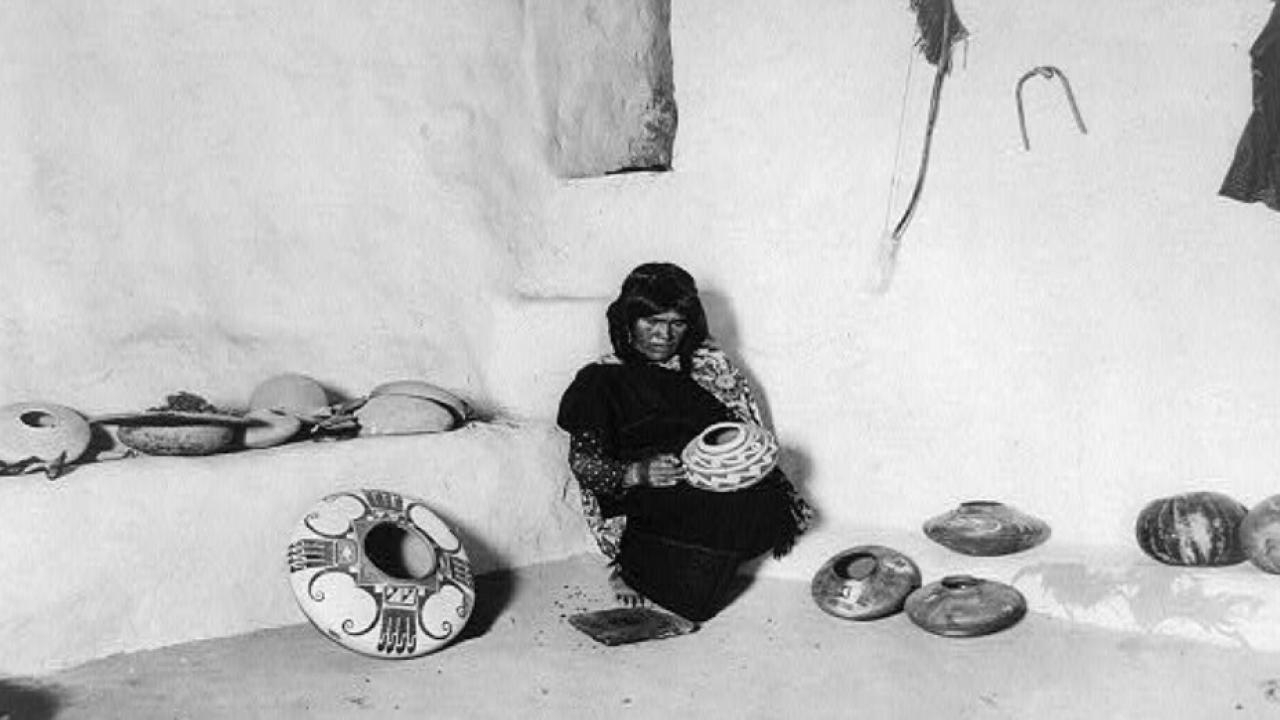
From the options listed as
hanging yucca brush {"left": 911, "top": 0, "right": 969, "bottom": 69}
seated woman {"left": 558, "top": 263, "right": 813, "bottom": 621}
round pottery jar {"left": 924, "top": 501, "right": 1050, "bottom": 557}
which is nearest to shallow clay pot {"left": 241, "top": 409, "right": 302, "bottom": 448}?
seated woman {"left": 558, "top": 263, "right": 813, "bottom": 621}

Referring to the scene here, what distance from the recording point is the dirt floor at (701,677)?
3229mm

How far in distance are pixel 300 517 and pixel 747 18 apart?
2672 millimetres

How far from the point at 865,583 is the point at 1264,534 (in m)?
1.20

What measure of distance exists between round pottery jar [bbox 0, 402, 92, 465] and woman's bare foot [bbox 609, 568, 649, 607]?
180cm

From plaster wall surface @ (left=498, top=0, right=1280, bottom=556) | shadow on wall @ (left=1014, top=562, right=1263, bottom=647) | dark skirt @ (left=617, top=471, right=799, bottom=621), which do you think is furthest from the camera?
dark skirt @ (left=617, top=471, right=799, bottom=621)

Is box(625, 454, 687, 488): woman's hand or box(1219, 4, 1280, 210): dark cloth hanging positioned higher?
box(1219, 4, 1280, 210): dark cloth hanging

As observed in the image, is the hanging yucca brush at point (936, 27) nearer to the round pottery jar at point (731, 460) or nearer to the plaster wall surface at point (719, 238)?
the plaster wall surface at point (719, 238)

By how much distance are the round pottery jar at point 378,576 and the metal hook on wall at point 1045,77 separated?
2.42m

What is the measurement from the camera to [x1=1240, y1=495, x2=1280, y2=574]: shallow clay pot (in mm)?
3658

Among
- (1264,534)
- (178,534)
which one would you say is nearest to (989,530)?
(1264,534)

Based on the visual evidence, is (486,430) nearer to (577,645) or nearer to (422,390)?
(422,390)

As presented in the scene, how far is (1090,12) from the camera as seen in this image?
4176 millimetres

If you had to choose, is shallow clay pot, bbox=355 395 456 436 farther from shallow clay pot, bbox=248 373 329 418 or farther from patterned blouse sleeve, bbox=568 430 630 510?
patterned blouse sleeve, bbox=568 430 630 510

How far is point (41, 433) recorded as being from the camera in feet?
11.7
